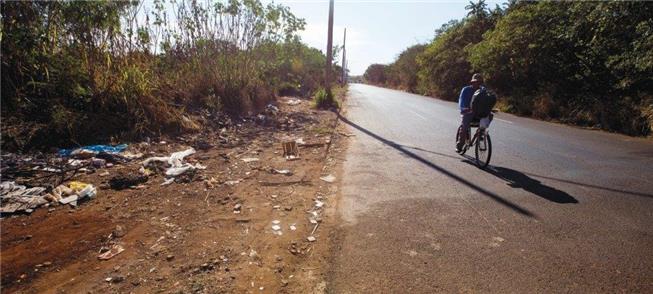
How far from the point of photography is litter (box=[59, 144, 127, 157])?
620 centimetres

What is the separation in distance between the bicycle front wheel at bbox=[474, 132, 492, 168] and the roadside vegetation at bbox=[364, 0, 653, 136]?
7.86 meters

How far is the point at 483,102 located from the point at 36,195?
706 cm

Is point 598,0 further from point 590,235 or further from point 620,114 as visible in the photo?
point 590,235

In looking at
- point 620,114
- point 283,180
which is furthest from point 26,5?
point 620,114

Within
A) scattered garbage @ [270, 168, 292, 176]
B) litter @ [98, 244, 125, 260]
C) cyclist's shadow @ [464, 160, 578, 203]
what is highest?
cyclist's shadow @ [464, 160, 578, 203]

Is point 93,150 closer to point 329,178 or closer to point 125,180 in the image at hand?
point 125,180

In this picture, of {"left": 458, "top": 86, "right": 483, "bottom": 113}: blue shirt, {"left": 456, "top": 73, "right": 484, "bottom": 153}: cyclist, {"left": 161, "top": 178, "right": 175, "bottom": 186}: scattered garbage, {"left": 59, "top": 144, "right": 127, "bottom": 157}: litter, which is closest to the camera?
{"left": 161, "top": 178, "right": 175, "bottom": 186}: scattered garbage

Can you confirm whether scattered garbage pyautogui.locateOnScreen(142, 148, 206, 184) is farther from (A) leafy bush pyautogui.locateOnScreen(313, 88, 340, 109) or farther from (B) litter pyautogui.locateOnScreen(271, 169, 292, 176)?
(A) leafy bush pyautogui.locateOnScreen(313, 88, 340, 109)

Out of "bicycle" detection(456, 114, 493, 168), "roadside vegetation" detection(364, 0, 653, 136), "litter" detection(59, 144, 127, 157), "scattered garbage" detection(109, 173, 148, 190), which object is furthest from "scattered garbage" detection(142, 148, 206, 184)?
"roadside vegetation" detection(364, 0, 653, 136)

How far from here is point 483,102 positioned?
22.0ft

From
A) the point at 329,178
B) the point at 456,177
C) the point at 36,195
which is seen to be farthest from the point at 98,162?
the point at 456,177

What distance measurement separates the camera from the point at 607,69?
14570 millimetres

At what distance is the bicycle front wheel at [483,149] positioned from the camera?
6.53 metres

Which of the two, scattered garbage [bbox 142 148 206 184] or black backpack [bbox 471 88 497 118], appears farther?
black backpack [bbox 471 88 497 118]
